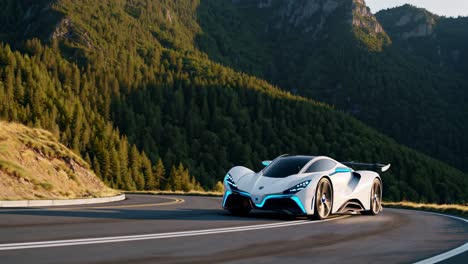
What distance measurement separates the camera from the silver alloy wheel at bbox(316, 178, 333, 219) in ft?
45.6

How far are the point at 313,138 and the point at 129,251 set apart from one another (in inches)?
7494

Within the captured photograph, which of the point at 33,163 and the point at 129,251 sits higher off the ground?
the point at 129,251

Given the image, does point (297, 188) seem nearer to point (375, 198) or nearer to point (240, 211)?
point (240, 211)

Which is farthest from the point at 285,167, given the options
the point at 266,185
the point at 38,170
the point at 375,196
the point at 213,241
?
the point at 38,170

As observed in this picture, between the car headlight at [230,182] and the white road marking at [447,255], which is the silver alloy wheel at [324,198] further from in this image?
the white road marking at [447,255]

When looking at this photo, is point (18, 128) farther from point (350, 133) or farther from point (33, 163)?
point (350, 133)

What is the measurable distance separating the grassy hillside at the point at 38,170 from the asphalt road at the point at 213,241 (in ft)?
37.0

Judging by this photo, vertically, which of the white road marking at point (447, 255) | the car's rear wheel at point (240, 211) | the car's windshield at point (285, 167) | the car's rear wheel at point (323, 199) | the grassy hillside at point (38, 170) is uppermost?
the car's windshield at point (285, 167)

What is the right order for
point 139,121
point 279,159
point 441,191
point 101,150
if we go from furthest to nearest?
1. point 139,121
2. point 441,191
3. point 101,150
4. point 279,159

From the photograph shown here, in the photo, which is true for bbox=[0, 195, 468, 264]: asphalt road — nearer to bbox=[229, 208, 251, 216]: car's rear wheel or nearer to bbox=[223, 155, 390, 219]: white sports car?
bbox=[223, 155, 390, 219]: white sports car

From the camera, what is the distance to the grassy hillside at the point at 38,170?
23.1m

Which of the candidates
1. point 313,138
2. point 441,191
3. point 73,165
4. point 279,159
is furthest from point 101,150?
point 279,159

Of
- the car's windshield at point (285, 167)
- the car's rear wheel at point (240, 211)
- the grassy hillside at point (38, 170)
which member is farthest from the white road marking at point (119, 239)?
the grassy hillside at point (38, 170)

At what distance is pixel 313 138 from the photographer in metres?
196
